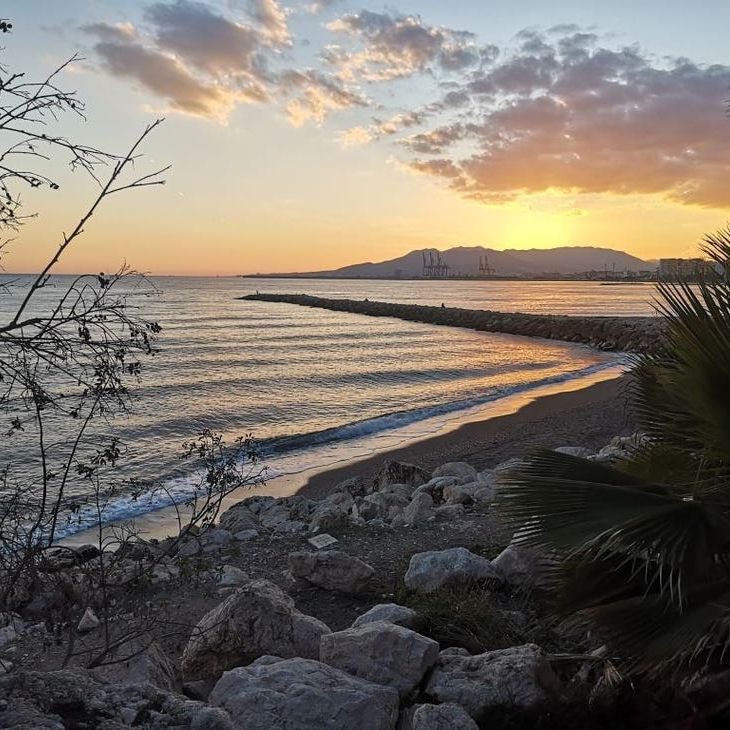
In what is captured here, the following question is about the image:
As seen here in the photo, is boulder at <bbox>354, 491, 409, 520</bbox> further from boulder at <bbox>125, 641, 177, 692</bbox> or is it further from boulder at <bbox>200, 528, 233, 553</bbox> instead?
boulder at <bbox>125, 641, 177, 692</bbox>

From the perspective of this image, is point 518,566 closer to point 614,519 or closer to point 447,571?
point 447,571

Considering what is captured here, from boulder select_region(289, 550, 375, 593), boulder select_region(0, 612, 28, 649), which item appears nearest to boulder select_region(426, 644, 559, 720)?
boulder select_region(289, 550, 375, 593)

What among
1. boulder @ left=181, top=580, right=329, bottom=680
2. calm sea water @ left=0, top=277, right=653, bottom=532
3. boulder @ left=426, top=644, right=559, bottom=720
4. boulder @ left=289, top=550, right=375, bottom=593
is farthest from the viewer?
calm sea water @ left=0, top=277, right=653, bottom=532

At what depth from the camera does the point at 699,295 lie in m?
3.19

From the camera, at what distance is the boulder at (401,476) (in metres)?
10.7

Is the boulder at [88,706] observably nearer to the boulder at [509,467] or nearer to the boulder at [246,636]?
the boulder at [246,636]

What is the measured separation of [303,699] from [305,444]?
39.8ft

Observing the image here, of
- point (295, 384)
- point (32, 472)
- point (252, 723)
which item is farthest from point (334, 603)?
point (295, 384)

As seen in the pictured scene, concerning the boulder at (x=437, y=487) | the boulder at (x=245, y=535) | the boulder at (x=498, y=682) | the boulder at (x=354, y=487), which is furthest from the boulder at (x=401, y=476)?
the boulder at (x=498, y=682)

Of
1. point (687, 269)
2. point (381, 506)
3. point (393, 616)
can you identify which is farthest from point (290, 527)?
point (687, 269)

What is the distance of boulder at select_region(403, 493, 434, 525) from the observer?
7902 millimetres

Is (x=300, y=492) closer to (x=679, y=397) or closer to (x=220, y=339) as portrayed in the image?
(x=679, y=397)

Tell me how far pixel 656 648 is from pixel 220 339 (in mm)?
38097

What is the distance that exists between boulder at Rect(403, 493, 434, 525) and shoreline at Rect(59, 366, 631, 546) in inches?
121
